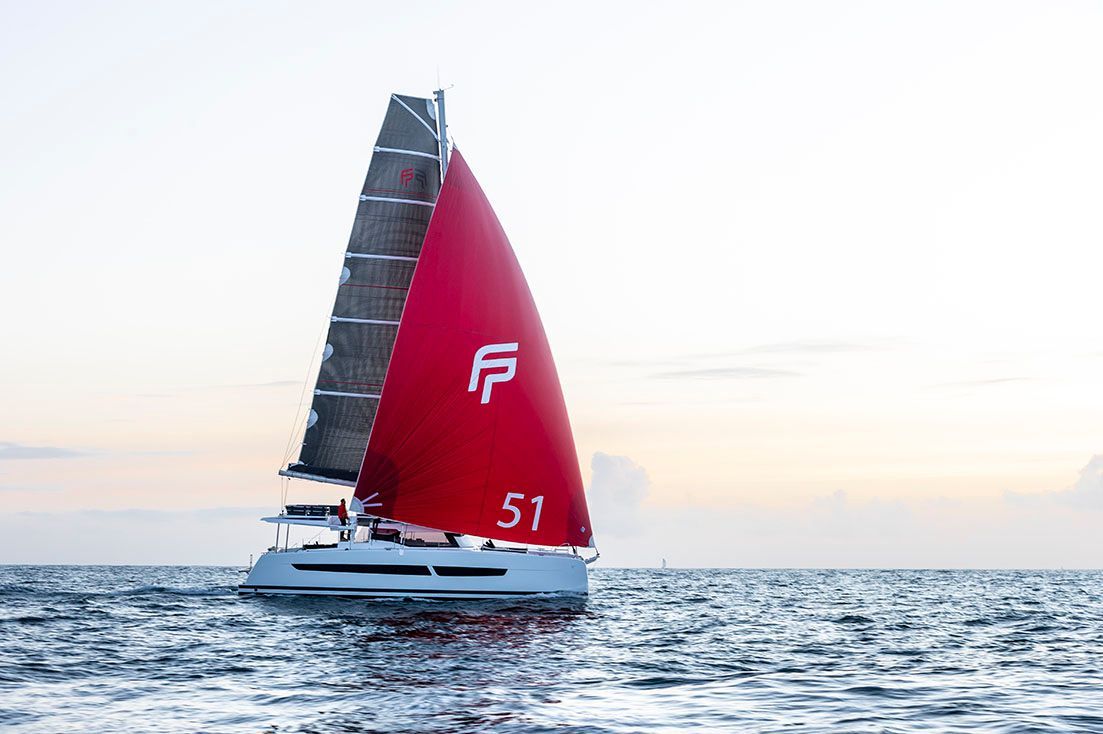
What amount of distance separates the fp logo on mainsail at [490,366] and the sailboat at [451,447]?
0.14 ft

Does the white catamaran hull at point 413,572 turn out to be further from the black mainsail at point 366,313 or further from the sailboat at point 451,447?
the black mainsail at point 366,313

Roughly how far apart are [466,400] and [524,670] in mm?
14470

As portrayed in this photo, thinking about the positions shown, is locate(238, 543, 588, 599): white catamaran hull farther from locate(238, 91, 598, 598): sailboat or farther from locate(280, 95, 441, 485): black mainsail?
locate(280, 95, 441, 485): black mainsail

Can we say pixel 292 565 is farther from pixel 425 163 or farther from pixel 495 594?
pixel 425 163

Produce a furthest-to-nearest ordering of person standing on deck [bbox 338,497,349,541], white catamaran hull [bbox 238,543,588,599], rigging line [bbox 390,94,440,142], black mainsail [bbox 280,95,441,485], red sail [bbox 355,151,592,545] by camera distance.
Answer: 1. rigging line [bbox 390,94,440,142]
2. black mainsail [bbox 280,95,441,485]
3. person standing on deck [bbox 338,497,349,541]
4. white catamaran hull [bbox 238,543,588,599]
5. red sail [bbox 355,151,592,545]

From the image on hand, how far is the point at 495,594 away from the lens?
36312 millimetres

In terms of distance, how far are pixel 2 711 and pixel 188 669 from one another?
5.15 meters

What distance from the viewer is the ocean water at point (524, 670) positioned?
17344 mm

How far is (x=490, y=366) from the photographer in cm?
3659

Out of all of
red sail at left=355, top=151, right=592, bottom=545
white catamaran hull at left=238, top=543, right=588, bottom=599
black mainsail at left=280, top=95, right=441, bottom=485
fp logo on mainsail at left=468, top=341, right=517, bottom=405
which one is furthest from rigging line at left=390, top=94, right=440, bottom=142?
white catamaran hull at left=238, top=543, right=588, bottom=599

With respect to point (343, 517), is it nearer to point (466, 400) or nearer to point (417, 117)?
point (466, 400)

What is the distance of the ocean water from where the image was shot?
1734cm

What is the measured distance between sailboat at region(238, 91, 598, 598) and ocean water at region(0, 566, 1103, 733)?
1.10 metres

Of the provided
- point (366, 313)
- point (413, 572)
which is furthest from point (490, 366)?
point (413, 572)
